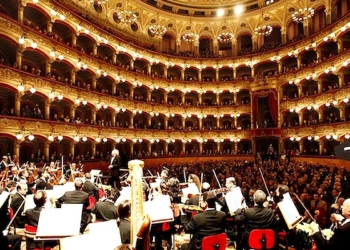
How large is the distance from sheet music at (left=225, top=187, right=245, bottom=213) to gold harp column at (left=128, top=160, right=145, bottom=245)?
173 inches

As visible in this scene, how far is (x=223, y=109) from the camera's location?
122 ft

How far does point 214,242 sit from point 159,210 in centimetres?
174

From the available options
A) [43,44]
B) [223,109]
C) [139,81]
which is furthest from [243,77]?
[43,44]

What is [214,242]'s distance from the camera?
16.6ft

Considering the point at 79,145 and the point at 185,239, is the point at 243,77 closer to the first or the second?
the point at 79,145

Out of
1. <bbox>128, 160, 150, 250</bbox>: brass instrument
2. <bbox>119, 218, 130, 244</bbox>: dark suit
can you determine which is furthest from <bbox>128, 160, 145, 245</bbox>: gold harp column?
<bbox>119, 218, 130, 244</bbox>: dark suit

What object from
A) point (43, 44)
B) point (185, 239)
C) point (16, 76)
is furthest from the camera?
point (43, 44)

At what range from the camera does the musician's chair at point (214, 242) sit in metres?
5.00

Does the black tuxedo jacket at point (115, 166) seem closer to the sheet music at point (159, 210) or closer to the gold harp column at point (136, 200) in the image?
the sheet music at point (159, 210)

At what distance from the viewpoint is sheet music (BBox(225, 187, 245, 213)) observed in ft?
23.8

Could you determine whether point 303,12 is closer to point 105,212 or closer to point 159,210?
point 159,210

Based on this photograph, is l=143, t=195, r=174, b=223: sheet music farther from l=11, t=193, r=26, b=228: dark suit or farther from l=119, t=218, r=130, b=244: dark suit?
l=11, t=193, r=26, b=228: dark suit

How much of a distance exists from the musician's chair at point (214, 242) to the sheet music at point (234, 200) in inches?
81.7

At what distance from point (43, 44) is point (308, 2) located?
95.1ft
